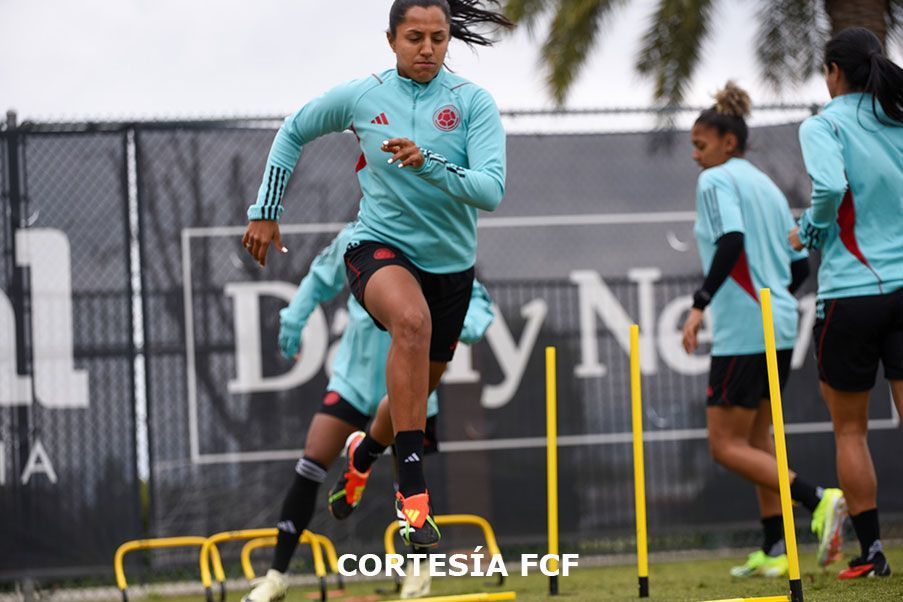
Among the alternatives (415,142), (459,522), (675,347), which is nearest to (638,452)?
(415,142)

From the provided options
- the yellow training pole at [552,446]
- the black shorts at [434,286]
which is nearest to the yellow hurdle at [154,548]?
the yellow training pole at [552,446]

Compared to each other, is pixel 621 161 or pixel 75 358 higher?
pixel 621 161

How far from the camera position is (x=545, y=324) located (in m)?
7.70

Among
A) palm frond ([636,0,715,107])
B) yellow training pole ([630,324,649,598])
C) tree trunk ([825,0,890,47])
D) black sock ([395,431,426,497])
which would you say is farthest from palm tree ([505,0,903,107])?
black sock ([395,431,426,497])

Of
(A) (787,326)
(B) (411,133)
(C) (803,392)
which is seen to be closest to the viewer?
(B) (411,133)

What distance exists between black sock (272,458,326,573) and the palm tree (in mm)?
8478

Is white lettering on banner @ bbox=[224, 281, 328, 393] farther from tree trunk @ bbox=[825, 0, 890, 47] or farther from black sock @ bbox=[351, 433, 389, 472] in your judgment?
tree trunk @ bbox=[825, 0, 890, 47]

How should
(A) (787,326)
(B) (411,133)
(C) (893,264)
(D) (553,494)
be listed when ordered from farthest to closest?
(A) (787,326) < (D) (553,494) < (C) (893,264) < (B) (411,133)

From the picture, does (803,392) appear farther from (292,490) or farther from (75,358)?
(75,358)

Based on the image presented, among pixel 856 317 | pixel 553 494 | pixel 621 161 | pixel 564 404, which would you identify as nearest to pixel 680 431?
pixel 564 404

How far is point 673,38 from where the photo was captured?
13.1 meters

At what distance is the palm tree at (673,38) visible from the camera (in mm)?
12906

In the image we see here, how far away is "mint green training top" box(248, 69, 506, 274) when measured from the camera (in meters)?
4.25

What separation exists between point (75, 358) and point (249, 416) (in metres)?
1.10
